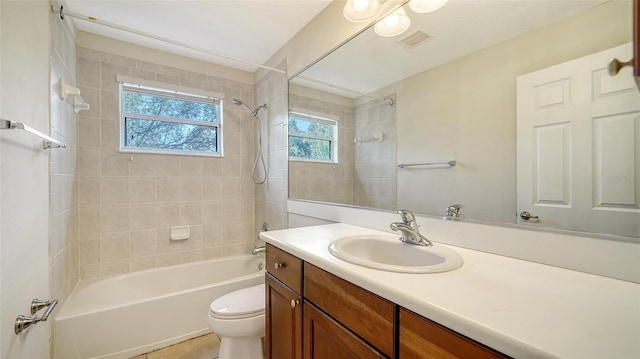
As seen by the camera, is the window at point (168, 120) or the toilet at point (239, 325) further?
the window at point (168, 120)

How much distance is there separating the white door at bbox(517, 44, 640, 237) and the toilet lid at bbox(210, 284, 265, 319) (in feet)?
4.72

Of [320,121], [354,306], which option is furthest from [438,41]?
[354,306]

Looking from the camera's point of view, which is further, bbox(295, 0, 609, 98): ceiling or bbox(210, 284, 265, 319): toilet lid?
bbox(210, 284, 265, 319): toilet lid

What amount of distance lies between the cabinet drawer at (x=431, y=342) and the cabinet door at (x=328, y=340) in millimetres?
118

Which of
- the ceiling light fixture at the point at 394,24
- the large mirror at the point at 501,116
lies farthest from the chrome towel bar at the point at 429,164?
the ceiling light fixture at the point at 394,24

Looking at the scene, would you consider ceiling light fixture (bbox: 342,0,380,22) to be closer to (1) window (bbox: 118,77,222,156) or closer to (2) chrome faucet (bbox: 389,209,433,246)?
(2) chrome faucet (bbox: 389,209,433,246)

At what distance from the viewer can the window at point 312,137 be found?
1.85 meters

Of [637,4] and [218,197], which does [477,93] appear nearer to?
[637,4]

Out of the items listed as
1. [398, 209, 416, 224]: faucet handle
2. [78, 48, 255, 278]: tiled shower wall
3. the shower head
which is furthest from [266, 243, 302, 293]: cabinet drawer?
the shower head

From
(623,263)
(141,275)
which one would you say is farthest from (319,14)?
(141,275)

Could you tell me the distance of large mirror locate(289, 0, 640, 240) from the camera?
72 centimetres

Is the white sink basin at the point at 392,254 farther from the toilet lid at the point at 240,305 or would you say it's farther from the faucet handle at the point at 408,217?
the toilet lid at the point at 240,305

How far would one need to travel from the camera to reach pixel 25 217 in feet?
3.13

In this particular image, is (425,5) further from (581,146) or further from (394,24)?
(581,146)
